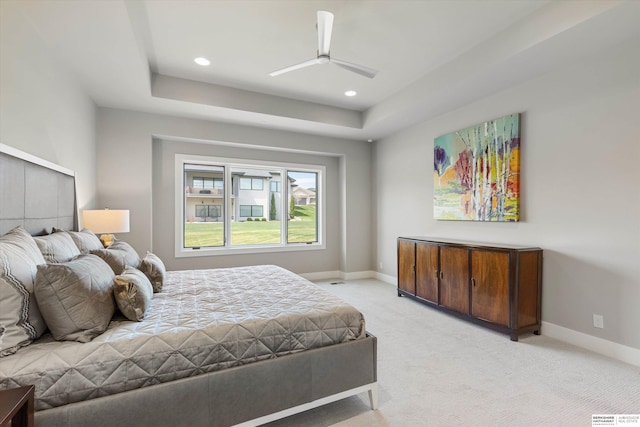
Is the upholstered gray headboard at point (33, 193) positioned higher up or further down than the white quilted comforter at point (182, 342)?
higher up

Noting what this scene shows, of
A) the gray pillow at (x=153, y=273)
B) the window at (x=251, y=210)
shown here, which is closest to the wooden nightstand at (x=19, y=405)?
the gray pillow at (x=153, y=273)

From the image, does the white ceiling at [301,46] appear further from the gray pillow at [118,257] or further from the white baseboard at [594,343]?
the white baseboard at [594,343]

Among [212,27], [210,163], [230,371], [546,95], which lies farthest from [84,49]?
[546,95]

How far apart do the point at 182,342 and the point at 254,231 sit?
3765mm

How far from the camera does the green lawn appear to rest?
4.78 metres

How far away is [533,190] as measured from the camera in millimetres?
3131

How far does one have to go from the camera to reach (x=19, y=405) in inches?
39.8

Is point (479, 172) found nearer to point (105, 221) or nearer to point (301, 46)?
point (301, 46)

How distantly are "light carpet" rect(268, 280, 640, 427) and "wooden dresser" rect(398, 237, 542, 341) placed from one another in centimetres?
20

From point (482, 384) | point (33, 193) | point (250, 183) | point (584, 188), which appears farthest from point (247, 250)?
point (584, 188)

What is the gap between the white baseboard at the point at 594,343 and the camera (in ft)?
7.96

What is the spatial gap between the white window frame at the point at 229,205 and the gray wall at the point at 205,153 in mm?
88

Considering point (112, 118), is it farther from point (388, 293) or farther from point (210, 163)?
point (388, 293)

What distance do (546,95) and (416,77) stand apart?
1.38 meters
